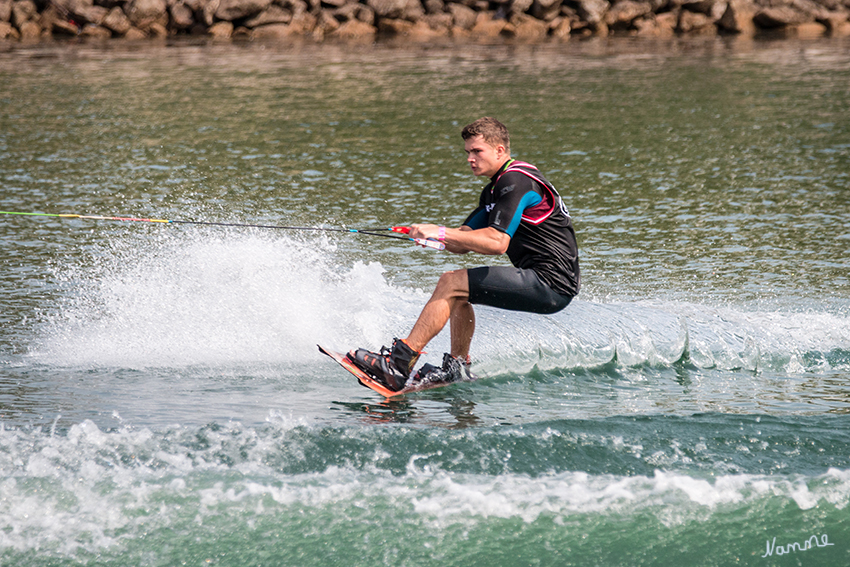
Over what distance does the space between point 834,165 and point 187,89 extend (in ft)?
42.2

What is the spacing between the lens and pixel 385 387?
19.8ft

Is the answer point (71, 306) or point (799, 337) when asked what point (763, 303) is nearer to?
point (799, 337)

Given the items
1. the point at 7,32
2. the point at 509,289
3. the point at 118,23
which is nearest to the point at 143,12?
the point at 118,23

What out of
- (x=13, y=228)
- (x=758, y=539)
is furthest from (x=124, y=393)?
(x=13, y=228)

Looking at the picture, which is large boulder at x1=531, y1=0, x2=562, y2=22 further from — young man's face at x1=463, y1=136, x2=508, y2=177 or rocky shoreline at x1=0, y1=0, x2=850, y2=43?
young man's face at x1=463, y1=136, x2=508, y2=177

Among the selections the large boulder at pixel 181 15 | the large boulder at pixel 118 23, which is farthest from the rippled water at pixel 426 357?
the large boulder at pixel 181 15

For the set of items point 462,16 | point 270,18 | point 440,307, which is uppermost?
point 462,16

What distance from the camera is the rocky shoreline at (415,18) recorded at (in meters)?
29.7

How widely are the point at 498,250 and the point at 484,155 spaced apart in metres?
0.57

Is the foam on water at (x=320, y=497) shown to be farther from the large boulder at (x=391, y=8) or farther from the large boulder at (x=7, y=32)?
the large boulder at (x=7, y=32)

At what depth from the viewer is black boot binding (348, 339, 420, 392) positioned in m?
5.98

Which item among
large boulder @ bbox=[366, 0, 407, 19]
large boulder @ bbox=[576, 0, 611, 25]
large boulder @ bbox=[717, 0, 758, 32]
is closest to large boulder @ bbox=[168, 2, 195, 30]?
large boulder @ bbox=[366, 0, 407, 19]

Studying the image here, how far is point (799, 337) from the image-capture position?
684 centimetres

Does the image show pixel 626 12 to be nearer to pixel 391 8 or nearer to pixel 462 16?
pixel 462 16
